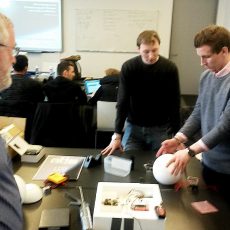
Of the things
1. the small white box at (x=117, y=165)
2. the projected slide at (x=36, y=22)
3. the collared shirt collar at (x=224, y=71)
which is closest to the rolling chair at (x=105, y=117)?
the small white box at (x=117, y=165)

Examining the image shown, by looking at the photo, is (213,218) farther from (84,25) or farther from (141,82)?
(84,25)

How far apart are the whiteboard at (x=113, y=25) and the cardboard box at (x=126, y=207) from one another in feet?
14.9

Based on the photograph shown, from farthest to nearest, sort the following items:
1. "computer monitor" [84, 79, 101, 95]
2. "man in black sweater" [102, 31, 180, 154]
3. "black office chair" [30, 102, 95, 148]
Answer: "computer monitor" [84, 79, 101, 95] → "black office chair" [30, 102, 95, 148] → "man in black sweater" [102, 31, 180, 154]

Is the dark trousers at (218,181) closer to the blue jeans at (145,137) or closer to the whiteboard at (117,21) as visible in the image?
the blue jeans at (145,137)

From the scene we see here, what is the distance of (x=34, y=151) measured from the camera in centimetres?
185

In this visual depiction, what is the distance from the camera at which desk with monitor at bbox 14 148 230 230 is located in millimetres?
1249

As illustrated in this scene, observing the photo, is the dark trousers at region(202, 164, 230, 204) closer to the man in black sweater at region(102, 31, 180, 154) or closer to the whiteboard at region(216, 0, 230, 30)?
the man in black sweater at region(102, 31, 180, 154)

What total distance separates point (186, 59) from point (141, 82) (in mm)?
4120

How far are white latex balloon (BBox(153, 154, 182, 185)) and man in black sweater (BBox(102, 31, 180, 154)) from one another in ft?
2.10

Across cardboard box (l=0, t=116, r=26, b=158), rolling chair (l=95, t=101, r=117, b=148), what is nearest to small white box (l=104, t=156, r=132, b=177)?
cardboard box (l=0, t=116, r=26, b=158)

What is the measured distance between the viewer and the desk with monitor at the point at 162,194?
4.10ft

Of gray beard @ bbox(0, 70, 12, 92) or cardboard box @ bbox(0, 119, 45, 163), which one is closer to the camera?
gray beard @ bbox(0, 70, 12, 92)

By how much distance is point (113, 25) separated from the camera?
5.50 metres

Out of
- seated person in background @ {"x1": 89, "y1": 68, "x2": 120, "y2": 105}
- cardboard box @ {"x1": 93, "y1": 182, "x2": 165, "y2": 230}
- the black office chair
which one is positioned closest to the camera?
cardboard box @ {"x1": 93, "y1": 182, "x2": 165, "y2": 230}
